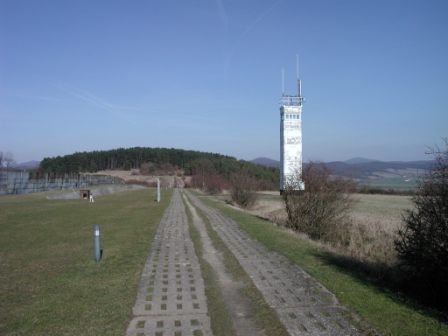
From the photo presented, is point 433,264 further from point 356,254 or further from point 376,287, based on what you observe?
point 356,254

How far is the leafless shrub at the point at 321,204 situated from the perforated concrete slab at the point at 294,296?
6.29 meters

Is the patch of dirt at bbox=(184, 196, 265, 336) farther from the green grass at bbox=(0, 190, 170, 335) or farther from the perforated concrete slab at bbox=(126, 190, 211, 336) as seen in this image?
the green grass at bbox=(0, 190, 170, 335)

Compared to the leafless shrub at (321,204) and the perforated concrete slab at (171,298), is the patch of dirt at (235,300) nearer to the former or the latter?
the perforated concrete slab at (171,298)

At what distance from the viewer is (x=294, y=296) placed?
6645mm

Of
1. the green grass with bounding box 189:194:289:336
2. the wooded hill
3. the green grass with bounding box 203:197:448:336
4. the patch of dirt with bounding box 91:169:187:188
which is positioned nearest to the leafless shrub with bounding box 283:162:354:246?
the green grass with bounding box 203:197:448:336

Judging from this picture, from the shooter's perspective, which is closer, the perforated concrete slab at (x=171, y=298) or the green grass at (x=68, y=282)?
the perforated concrete slab at (x=171, y=298)

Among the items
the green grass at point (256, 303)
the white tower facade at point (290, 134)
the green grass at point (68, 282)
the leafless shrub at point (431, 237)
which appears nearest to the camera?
the green grass at point (256, 303)

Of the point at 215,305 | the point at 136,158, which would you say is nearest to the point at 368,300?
the point at 215,305

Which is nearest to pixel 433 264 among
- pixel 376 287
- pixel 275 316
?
pixel 376 287

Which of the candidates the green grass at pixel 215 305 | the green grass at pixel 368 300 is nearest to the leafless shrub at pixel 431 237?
the green grass at pixel 368 300

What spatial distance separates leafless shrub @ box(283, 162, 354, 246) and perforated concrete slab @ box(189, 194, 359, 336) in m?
6.29

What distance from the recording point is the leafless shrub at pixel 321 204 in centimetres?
1638

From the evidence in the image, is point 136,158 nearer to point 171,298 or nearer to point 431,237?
point 171,298

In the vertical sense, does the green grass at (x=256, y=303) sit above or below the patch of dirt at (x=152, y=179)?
below
